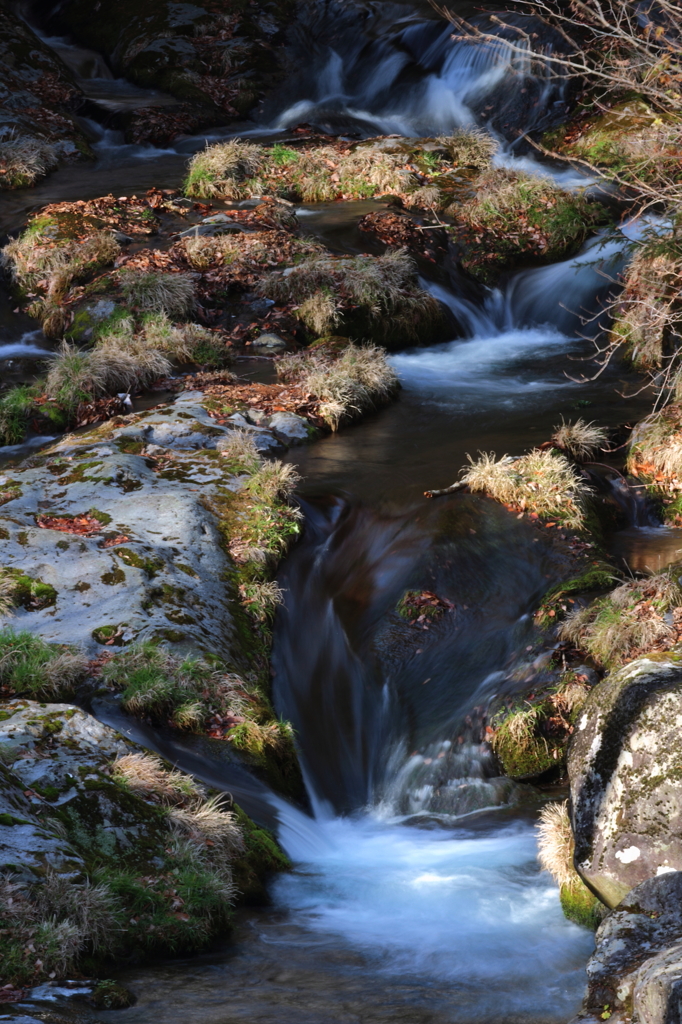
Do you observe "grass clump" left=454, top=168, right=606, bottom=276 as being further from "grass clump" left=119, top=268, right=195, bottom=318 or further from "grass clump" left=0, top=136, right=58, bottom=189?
"grass clump" left=0, top=136, right=58, bottom=189

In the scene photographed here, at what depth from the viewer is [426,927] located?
4.81 m

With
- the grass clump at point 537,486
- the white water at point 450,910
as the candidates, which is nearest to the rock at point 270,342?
the grass clump at point 537,486

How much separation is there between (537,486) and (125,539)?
3573mm

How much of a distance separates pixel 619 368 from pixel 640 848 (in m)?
8.01

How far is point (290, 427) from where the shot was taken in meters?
10.0

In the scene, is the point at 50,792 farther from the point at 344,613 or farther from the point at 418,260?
the point at 418,260

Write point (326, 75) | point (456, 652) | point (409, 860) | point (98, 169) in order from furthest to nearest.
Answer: point (326, 75) < point (98, 169) < point (456, 652) < point (409, 860)

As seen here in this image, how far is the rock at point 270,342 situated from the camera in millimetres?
11914

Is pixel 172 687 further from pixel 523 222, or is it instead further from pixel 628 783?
pixel 523 222

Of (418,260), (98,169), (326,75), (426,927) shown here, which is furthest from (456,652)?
(326,75)

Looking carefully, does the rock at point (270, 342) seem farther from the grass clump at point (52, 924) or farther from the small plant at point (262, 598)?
the grass clump at point (52, 924)

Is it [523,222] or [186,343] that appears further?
[523,222]

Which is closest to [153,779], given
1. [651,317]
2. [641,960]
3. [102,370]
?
[641,960]

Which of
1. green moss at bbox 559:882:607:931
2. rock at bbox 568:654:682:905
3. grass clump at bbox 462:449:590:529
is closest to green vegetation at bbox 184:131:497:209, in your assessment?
grass clump at bbox 462:449:590:529
